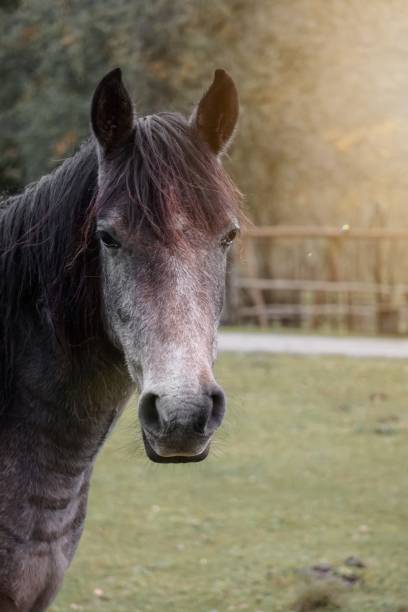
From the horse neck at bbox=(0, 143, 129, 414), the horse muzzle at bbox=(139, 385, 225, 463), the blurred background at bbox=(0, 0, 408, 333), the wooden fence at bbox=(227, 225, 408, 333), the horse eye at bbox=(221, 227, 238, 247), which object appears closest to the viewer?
the horse muzzle at bbox=(139, 385, 225, 463)

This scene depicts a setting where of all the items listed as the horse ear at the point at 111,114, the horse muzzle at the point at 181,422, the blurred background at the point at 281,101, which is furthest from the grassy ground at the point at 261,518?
the blurred background at the point at 281,101

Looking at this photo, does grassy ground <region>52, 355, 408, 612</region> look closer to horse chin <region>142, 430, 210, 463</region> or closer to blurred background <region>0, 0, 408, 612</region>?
blurred background <region>0, 0, 408, 612</region>

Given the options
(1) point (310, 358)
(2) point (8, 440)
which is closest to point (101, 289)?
(2) point (8, 440)

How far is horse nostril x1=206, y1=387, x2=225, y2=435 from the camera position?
2.52m

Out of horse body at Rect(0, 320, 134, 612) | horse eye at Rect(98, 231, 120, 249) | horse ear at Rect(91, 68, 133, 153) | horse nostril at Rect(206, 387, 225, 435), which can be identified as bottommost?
horse body at Rect(0, 320, 134, 612)

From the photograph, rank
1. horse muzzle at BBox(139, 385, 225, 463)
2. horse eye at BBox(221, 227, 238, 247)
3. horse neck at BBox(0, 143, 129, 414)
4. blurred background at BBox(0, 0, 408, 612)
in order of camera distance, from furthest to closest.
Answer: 1. blurred background at BBox(0, 0, 408, 612)
2. horse neck at BBox(0, 143, 129, 414)
3. horse eye at BBox(221, 227, 238, 247)
4. horse muzzle at BBox(139, 385, 225, 463)

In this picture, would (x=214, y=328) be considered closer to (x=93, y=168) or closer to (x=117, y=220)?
(x=117, y=220)

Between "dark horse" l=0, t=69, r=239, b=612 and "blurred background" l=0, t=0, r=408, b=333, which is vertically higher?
"dark horse" l=0, t=69, r=239, b=612

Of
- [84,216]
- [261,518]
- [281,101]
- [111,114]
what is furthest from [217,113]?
[281,101]

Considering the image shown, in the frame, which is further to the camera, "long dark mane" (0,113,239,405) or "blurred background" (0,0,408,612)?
"blurred background" (0,0,408,612)

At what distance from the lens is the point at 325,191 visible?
20.5 metres

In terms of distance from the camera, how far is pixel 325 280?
18.7m

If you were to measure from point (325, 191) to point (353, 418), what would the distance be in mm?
10829

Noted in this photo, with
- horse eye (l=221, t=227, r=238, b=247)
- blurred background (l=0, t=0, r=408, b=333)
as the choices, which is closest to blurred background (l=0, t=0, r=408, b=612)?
blurred background (l=0, t=0, r=408, b=333)
